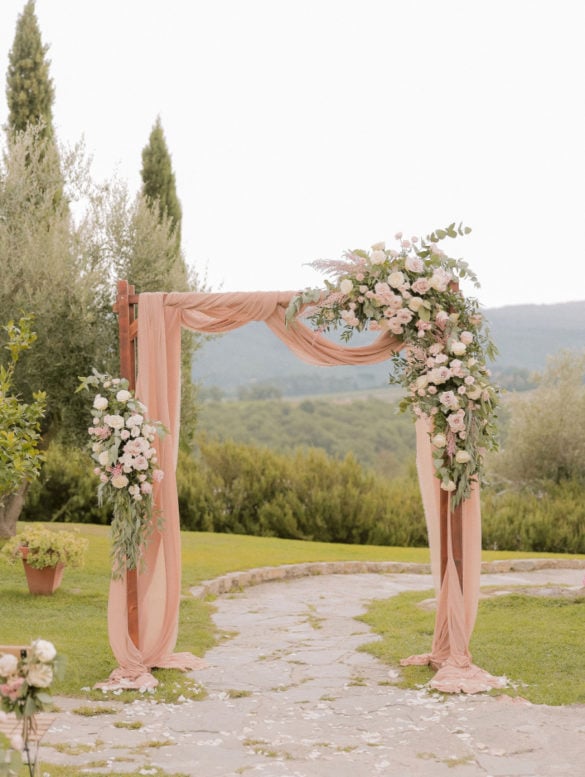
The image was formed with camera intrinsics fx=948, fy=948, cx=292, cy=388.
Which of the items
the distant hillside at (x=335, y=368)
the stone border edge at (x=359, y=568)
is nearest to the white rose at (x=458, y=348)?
the stone border edge at (x=359, y=568)

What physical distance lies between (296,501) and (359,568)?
4237mm

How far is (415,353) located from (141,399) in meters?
2.04

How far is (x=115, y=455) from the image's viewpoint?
6.73 meters

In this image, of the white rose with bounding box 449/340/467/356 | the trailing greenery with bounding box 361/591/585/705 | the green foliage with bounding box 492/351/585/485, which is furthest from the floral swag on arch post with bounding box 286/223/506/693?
the green foliage with bounding box 492/351/585/485

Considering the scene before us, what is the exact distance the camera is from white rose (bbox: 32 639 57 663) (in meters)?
3.34

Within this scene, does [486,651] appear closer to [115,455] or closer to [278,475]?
[115,455]

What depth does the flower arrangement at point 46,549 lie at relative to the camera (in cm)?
970

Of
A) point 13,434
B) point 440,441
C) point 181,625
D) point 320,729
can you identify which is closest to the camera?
point 320,729

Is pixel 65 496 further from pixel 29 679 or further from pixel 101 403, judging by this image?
pixel 29 679

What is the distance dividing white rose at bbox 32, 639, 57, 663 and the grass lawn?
257 cm

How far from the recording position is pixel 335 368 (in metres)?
48.9

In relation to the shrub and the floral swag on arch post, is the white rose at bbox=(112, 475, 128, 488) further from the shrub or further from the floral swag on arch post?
the shrub

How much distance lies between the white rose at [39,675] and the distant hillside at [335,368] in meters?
40.6

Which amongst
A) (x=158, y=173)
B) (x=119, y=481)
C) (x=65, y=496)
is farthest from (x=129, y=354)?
(x=158, y=173)
